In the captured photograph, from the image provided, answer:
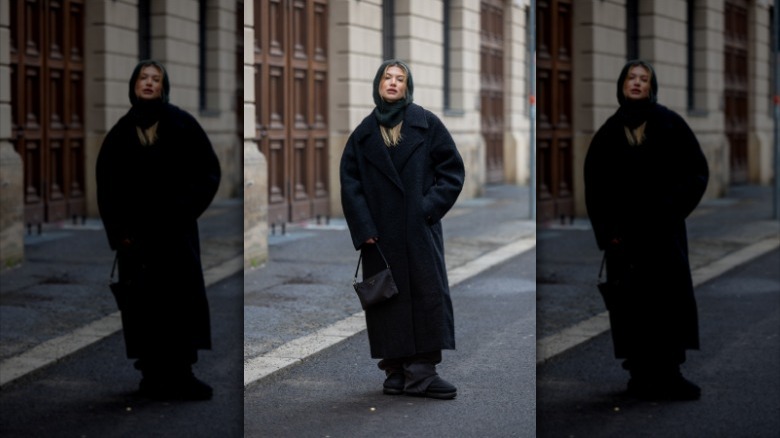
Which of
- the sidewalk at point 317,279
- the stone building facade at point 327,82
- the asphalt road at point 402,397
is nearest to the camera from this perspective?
the asphalt road at point 402,397

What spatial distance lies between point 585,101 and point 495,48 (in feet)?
75.7

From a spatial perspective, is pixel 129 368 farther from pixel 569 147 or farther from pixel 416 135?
pixel 416 135

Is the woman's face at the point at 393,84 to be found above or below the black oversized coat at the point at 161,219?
above

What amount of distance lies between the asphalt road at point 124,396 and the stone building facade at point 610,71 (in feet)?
3.27

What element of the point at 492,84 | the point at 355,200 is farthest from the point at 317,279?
the point at 492,84

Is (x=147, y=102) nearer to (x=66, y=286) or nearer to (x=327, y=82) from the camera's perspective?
(x=66, y=286)

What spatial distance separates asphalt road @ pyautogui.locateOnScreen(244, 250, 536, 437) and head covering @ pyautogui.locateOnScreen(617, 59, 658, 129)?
2.02m

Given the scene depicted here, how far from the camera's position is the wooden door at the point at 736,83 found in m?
4.21

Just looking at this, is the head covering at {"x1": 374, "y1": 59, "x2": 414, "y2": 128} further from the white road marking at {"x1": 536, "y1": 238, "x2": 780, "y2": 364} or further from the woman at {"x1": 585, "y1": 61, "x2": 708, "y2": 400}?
the woman at {"x1": 585, "y1": 61, "x2": 708, "y2": 400}

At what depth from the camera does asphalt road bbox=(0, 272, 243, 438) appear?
398 cm

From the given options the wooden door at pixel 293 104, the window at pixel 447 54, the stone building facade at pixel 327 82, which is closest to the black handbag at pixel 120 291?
the stone building facade at pixel 327 82

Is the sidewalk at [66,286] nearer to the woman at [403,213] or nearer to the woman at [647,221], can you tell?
the woman at [647,221]

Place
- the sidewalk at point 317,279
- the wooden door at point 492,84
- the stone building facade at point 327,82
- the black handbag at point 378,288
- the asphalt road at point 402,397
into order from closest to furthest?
the asphalt road at point 402,397 → the black handbag at point 378,288 → the sidewalk at point 317,279 → the stone building facade at point 327,82 → the wooden door at point 492,84

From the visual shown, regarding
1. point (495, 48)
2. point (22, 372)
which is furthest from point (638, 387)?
point (495, 48)
